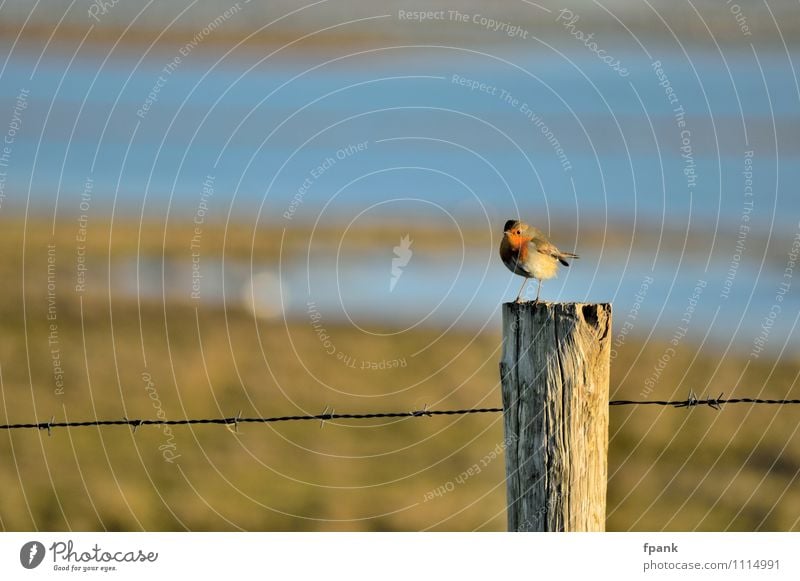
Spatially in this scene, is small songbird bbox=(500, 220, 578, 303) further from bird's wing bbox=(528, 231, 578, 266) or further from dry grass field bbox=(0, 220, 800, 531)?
dry grass field bbox=(0, 220, 800, 531)

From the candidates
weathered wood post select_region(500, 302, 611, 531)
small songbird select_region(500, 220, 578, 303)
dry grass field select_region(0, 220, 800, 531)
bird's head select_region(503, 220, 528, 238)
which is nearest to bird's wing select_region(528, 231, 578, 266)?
small songbird select_region(500, 220, 578, 303)

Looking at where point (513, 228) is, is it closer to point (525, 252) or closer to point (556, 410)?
point (525, 252)

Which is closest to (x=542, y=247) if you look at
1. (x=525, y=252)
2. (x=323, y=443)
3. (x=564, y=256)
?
(x=525, y=252)

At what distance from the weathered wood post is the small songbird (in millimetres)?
3439

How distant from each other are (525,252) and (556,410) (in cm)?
370

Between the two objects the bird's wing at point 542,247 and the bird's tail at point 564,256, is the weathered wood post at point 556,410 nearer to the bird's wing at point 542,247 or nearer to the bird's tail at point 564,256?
the bird's wing at point 542,247

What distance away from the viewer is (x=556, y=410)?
214 inches

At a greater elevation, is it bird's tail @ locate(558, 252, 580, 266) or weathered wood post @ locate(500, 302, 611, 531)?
bird's tail @ locate(558, 252, 580, 266)

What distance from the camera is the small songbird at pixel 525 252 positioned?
9008 mm

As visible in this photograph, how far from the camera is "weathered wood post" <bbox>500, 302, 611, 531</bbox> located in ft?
17.7

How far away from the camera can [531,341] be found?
5398 millimetres

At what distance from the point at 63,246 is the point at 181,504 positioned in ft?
107

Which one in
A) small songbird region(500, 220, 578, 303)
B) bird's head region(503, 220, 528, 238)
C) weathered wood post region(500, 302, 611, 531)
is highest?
bird's head region(503, 220, 528, 238)
